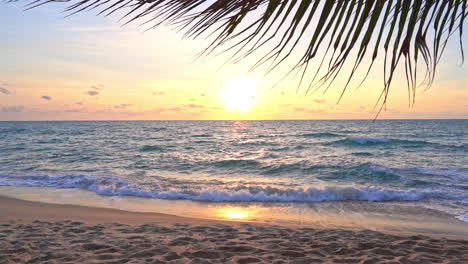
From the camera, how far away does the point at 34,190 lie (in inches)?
397

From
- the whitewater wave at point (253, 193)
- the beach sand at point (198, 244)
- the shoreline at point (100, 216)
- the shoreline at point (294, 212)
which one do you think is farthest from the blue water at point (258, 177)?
the beach sand at point (198, 244)

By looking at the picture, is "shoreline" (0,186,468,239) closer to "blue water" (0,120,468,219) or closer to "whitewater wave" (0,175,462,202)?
"whitewater wave" (0,175,462,202)

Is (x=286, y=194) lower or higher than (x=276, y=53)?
lower

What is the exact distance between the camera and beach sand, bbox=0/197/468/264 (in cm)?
403

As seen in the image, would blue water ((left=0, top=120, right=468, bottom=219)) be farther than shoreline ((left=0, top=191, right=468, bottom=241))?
Yes

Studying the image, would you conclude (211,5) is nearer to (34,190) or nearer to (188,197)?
(188,197)

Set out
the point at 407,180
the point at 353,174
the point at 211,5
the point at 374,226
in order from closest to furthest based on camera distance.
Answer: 1. the point at 211,5
2. the point at 374,226
3. the point at 407,180
4. the point at 353,174

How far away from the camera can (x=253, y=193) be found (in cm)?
966

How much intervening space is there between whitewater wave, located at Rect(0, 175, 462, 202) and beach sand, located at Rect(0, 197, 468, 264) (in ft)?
9.67

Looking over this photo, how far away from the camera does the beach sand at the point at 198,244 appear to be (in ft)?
13.2

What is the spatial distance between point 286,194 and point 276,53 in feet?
30.0

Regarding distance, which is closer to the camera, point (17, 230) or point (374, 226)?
point (17, 230)

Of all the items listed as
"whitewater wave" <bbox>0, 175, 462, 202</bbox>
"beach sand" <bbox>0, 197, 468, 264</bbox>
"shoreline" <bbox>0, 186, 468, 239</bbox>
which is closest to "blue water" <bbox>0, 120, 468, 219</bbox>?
"whitewater wave" <bbox>0, 175, 462, 202</bbox>

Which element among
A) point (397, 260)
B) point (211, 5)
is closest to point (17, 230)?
point (397, 260)
